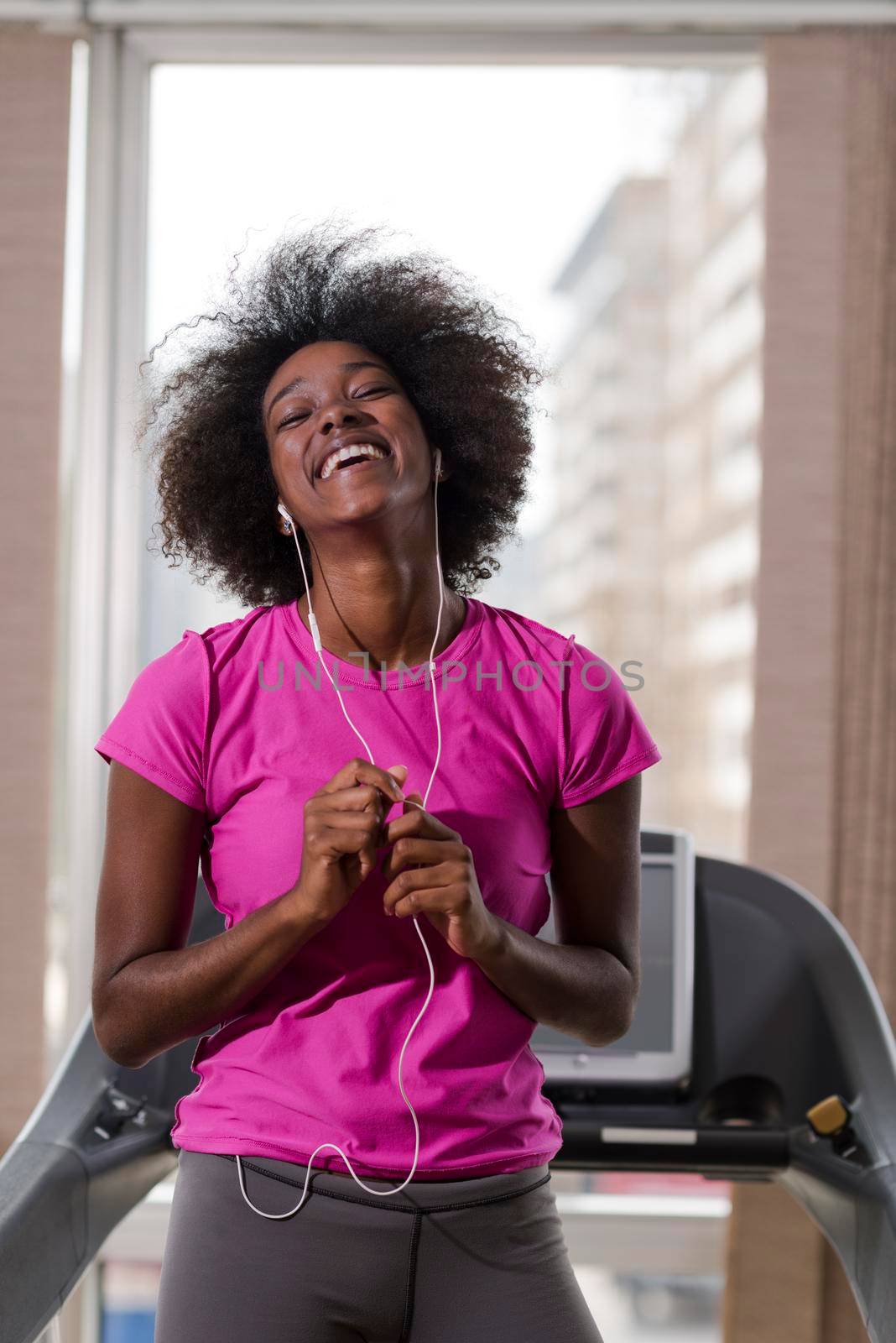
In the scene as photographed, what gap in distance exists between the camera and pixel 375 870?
1107mm

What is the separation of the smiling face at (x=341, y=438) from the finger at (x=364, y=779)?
0.26 m

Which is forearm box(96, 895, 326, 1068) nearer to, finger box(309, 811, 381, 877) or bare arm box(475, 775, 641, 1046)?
finger box(309, 811, 381, 877)

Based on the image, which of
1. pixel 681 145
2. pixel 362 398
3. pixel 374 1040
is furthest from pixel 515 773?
pixel 681 145

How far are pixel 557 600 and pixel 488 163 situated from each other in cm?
96

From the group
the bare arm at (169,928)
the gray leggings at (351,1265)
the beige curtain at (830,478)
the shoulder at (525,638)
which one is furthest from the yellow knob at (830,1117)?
the beige curtain at (830,478)

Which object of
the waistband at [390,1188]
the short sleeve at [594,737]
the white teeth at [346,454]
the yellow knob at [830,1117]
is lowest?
the yellow knob at [830,1117]

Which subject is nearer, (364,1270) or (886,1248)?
(364,1270)

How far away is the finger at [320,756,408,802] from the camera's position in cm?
98

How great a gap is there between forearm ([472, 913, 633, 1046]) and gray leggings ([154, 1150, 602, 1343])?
0.47 ft

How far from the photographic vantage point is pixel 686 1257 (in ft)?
8.96

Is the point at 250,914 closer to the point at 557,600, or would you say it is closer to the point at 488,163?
the point at 557,600

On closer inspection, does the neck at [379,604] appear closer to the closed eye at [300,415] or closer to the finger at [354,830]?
the closed eye at [300,415]

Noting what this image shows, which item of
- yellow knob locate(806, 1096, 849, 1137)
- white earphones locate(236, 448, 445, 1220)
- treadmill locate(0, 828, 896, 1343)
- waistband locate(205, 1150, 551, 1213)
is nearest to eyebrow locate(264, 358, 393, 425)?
white earphones locate(236, 448, 445, 1220)

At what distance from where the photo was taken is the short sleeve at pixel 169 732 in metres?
1.12
